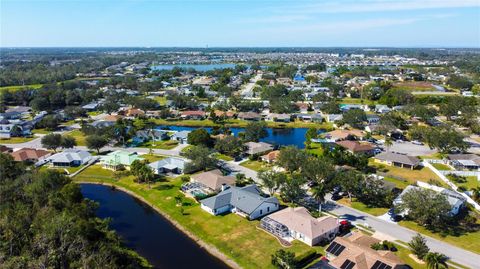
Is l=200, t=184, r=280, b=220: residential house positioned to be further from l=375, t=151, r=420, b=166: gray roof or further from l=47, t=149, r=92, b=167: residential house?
l=47, t=149, r=92, b=167: residential house

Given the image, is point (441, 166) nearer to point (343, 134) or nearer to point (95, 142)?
point (343, 134)

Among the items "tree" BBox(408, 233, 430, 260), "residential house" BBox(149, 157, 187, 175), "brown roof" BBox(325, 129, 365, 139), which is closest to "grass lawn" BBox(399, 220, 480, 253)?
"tree" BBox(408, 233, 430, 260)

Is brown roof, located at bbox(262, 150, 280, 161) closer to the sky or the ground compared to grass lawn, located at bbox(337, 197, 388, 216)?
closer to the sky

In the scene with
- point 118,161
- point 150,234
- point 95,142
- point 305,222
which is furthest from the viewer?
point 95,142

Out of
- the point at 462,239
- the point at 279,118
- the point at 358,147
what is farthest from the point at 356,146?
the point at 279,118

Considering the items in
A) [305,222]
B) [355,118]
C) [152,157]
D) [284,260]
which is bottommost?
[152,157]

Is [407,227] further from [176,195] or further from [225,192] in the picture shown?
[176,195]

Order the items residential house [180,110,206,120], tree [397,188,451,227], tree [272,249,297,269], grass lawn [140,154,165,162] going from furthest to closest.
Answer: residential house [180,110,206,120] < grass lawn [140,154,165,162] < tree [397,188,451,227] < tree [272,249,297,269]
